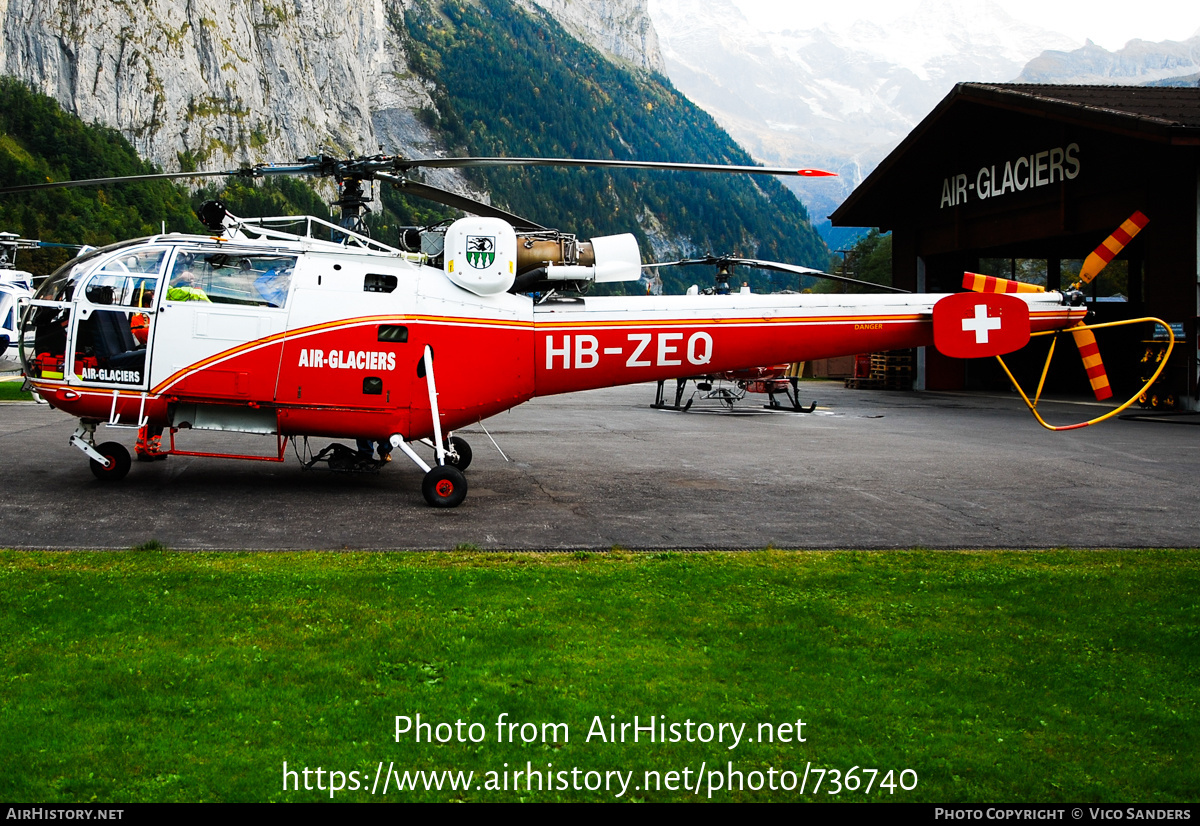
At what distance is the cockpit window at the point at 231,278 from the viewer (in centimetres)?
1117

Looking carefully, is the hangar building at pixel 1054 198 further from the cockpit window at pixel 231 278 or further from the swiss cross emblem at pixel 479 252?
the cockpit window at pixel 231 278

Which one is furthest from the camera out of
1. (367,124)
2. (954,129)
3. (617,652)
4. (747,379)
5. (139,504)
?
(367,124)

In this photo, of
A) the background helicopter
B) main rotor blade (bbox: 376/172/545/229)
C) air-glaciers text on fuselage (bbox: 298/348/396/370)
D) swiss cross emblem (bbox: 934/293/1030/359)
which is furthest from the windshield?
the background helicopter

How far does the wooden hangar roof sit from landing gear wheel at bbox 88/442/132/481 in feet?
77.1

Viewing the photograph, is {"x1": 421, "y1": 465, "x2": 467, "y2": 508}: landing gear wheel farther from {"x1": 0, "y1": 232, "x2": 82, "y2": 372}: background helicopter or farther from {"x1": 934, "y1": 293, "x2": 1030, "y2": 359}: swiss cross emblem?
{"x1": 0, "y1": 232, "x2": 82, "y2": 372}: background helicopter

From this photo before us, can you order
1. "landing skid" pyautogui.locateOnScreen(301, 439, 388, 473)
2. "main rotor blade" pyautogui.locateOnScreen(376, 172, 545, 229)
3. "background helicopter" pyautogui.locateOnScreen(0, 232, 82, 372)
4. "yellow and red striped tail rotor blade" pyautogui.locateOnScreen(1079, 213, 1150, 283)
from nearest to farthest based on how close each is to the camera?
"yellow and red striped tail rotor blade" pyautogui.locateOnScreen(1079, 213, 1150, 283) → "main rotor blade" pyautogui.locateOnScreen(376, 172, 545, 229) → "landing skid" pyautogui.locateOnScreen(301, 439, 388, 473) → "background helicopter" pyautogui.locateOnScreen(0, 232, 82, 372)

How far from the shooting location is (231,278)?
11.2m

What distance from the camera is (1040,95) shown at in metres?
29.9

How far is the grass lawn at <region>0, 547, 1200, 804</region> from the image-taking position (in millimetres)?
4051

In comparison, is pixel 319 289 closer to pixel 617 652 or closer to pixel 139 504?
pixel 139 504

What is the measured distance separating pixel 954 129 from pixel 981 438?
18.6 meters

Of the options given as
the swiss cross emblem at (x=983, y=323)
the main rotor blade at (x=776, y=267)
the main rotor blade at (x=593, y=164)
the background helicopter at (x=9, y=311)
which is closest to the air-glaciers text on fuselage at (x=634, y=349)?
the main rotor blade at (x=593, y=164)

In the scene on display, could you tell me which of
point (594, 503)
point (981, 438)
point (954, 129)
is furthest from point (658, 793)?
point (954, 129)
